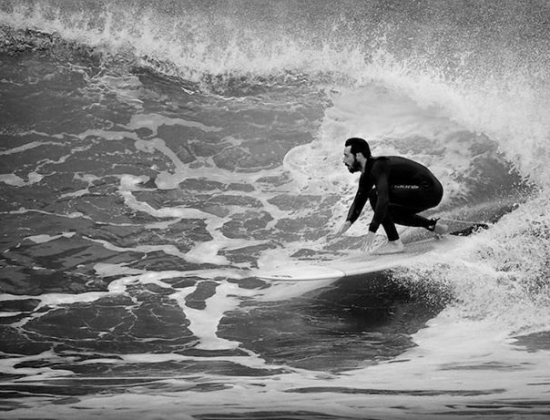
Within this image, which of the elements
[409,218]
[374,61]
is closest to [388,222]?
[409,218]

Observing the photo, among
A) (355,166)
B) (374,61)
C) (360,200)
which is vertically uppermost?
(374,61)

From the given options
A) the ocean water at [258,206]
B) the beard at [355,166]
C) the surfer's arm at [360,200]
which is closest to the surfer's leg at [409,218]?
the surfer's arm at [360,200]

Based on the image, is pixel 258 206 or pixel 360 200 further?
pixel 258 206

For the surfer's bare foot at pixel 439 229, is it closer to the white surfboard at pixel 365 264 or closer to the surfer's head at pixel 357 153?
the white surfboard at pixel 365 264

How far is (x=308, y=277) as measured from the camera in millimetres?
5047

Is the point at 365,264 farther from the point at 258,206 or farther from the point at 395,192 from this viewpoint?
the point at 258,206

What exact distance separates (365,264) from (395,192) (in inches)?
26.8

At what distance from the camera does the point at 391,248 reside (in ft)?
16.3

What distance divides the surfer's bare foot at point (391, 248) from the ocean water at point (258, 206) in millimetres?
486

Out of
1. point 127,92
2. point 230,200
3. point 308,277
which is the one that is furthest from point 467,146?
point 127,92

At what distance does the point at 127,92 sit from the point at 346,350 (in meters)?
4.85

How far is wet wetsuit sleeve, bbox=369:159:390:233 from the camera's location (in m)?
4.43

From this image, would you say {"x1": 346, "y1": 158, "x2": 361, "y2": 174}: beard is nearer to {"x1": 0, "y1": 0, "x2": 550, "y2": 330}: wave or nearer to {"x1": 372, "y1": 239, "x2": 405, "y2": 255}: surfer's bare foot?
{"x1": 372, "y1": 239, "x2": 405, "y2": 255}: surfer's bare foot

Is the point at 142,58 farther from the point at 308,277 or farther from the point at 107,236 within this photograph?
the point at 308,277
